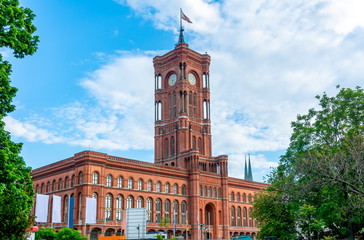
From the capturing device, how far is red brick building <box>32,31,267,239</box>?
5941 centimetres

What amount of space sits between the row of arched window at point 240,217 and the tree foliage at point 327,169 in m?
41.4

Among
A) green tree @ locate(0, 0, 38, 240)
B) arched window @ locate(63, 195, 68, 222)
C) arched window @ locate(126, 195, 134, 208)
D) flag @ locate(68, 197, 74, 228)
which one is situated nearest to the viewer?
green tree @ locate(0, 0, 38, 240)

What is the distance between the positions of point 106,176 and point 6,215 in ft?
146

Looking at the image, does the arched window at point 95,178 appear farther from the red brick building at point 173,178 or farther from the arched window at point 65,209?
the arched window at point 65,209

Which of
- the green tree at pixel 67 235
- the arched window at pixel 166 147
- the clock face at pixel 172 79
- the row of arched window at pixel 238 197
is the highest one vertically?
the clock face at pixel 172 79

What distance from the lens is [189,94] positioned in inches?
3401

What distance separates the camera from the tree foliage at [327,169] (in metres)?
28.5

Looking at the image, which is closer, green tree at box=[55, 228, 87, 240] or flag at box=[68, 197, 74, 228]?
green tree at box=[55, 228, 87, 240]

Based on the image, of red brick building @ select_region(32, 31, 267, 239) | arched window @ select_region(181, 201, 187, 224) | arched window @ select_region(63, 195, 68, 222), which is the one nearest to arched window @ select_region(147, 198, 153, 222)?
red brick building @ select_region(32, 31, 267, 239)

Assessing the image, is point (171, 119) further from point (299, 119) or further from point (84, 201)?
point (299, 119)

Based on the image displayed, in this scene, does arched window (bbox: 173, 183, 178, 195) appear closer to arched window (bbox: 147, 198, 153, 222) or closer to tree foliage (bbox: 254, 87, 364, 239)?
arched window (bbox: 147, 198, 153, 222)

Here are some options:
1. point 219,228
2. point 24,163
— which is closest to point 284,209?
point 24,163

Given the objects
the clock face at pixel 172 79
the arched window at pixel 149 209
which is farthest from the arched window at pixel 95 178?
the clock face at pixel 172 79

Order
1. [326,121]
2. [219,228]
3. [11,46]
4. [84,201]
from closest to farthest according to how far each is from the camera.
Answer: [11,46]
[326,121]
[84,201]
[219,228]
